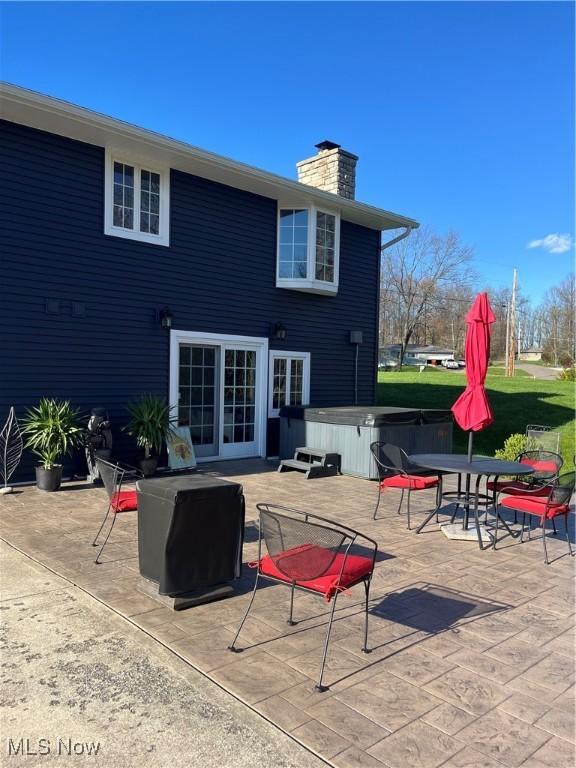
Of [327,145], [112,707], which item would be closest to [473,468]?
[112,707]

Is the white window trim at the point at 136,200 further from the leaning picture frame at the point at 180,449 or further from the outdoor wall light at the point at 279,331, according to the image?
the leaning picture frame at the point at 180,449

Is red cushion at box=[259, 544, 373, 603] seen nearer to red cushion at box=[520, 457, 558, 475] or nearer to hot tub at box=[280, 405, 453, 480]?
red cushion at box=[520, 457, 558, 475]

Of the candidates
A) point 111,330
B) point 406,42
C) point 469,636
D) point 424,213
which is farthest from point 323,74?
point 424,213

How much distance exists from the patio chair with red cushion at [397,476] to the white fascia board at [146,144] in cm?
481

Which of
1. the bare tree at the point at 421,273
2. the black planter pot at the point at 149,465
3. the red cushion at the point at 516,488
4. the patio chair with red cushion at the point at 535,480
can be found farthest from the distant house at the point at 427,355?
the red cushion at the point at 516,488

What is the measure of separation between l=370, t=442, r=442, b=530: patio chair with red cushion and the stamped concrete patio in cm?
48

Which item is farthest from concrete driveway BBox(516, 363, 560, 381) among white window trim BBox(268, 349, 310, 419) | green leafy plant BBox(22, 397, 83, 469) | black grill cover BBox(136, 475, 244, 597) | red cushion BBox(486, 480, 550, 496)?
black grill cover BBox(136, 475, 244, 597)

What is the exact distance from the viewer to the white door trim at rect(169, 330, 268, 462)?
27.2 ft

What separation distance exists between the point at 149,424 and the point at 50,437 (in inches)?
50.9

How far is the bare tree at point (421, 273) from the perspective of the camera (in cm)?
3334

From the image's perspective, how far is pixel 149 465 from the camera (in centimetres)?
747

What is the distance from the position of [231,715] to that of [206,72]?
906 centimetres

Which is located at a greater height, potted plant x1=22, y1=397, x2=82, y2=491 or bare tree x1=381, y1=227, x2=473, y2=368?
bare tree x1=381, y1=227, x2=473, y2=368

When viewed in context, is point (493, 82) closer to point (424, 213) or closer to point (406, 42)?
point (406, 42)
